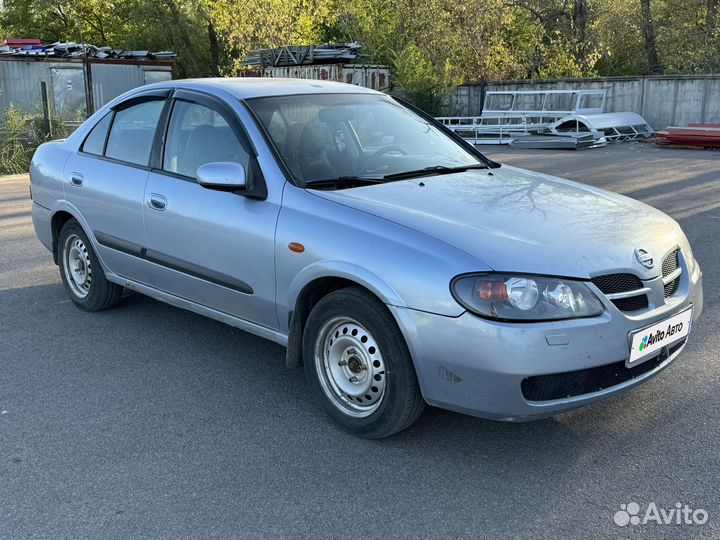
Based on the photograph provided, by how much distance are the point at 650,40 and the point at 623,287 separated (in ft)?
99.0

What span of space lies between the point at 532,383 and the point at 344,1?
30022 mm

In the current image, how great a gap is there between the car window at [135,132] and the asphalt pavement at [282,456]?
130cm

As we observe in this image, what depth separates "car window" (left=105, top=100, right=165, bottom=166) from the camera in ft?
16.1

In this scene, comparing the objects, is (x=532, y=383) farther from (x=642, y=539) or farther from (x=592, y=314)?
(x=642, y=539)

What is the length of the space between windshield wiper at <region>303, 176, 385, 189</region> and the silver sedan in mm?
14

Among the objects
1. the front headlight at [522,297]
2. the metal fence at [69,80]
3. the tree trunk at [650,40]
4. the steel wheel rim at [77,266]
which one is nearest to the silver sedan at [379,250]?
the front headlight at [522,297]

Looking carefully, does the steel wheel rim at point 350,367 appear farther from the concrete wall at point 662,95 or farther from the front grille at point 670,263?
the concrete wall at point 662,95

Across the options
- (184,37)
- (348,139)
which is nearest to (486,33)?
(184,37)

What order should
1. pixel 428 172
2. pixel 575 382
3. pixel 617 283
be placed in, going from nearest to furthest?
pixel 575 382 → pixel 617 283 → pixel 428 172

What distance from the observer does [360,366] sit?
358 cm

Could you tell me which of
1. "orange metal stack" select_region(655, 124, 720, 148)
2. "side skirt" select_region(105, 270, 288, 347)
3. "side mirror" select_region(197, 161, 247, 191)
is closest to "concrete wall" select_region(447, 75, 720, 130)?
"orange metal stack" select_region(655, 124, 720, 148)

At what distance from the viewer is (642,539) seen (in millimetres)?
2777

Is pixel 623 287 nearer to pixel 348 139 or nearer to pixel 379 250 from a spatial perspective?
Result: pixel 379 250

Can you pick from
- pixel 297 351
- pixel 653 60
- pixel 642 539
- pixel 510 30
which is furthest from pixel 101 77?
pixel 642 539
